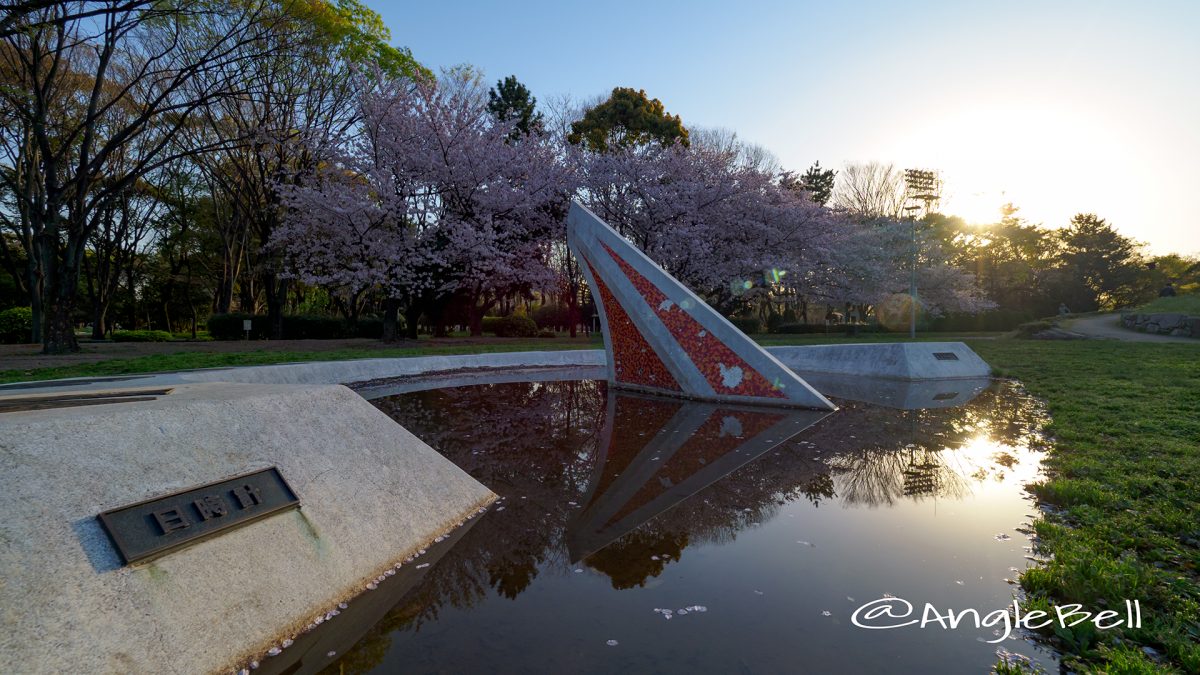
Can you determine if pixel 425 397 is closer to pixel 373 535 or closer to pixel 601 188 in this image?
pixel 373 535

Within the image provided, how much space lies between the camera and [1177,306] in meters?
28.3

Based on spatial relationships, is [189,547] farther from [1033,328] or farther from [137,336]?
[1033,328]

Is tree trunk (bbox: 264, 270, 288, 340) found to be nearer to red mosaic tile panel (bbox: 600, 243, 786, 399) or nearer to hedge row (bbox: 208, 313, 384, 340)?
hedge row (bbox: 208, 313, 384, 340)

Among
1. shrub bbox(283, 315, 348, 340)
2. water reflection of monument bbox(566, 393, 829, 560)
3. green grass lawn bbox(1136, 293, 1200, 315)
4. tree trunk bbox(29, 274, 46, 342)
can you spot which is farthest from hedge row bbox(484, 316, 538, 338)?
green grass lawn bbox(1136, 293, 1200, 315)

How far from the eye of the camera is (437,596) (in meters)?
3.29

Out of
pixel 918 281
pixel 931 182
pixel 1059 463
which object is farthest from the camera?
pixel 931 182

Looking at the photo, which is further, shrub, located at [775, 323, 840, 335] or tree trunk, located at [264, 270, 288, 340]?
shrub, located at [775, 323, 840, 335]

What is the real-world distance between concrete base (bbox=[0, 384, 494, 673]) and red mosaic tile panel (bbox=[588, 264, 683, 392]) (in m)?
6.98

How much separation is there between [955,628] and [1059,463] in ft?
14.1

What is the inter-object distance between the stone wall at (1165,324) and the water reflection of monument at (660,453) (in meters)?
27.4

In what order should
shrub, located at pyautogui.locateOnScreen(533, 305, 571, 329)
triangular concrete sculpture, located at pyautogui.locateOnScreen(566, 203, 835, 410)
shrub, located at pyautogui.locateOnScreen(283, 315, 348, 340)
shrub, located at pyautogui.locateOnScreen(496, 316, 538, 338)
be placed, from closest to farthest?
triangular concrete sculpture, located at pyautogui.locateOnScreen(566, 203, 835, 410), shrub, located at pyautogui.locateOnScreen(283, 315, 348, 340), shrub, located at pyautogui.locateOnScreen(496, 316, 538, 338), shrub, located at pyautogui.locateOnScreen(533, 305, 571, 329)

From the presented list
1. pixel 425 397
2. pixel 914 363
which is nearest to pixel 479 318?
pixel 425 397

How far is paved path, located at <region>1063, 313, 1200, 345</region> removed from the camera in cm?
2408

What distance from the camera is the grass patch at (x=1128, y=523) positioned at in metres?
2.71
